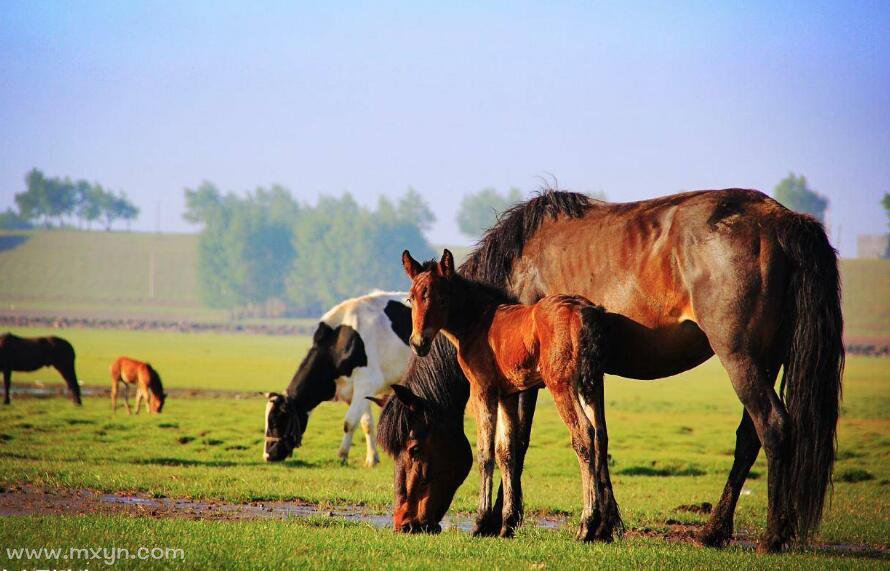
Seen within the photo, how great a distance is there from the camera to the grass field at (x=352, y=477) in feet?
26.3

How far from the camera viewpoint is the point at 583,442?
8.23 metres

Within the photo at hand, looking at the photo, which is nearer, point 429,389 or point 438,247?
point 429,389

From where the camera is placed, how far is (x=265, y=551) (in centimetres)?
785

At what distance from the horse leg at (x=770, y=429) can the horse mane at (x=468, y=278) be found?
7.11 feet

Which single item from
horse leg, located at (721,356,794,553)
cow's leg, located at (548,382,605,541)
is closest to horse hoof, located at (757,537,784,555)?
horse leg, located at (721,356,794,553)

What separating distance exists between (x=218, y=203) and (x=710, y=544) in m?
163

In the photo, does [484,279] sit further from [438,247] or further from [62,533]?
[438,247]

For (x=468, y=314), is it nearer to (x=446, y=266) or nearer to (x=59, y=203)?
(x=446, y=266)

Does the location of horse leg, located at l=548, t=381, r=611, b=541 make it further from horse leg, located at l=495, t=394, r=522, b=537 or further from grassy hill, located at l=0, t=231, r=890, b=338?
grassy hill, located at l=0, t=231, r=890, b=338

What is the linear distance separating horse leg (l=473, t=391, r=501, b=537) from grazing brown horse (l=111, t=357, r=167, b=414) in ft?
55.4

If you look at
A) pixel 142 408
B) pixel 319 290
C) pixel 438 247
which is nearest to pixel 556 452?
pixel 142 408

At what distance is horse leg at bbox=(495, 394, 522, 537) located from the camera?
28.9 feet

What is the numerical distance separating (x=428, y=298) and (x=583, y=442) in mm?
1662

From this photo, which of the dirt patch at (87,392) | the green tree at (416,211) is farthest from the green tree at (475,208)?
the dirt patch at (87,392)
